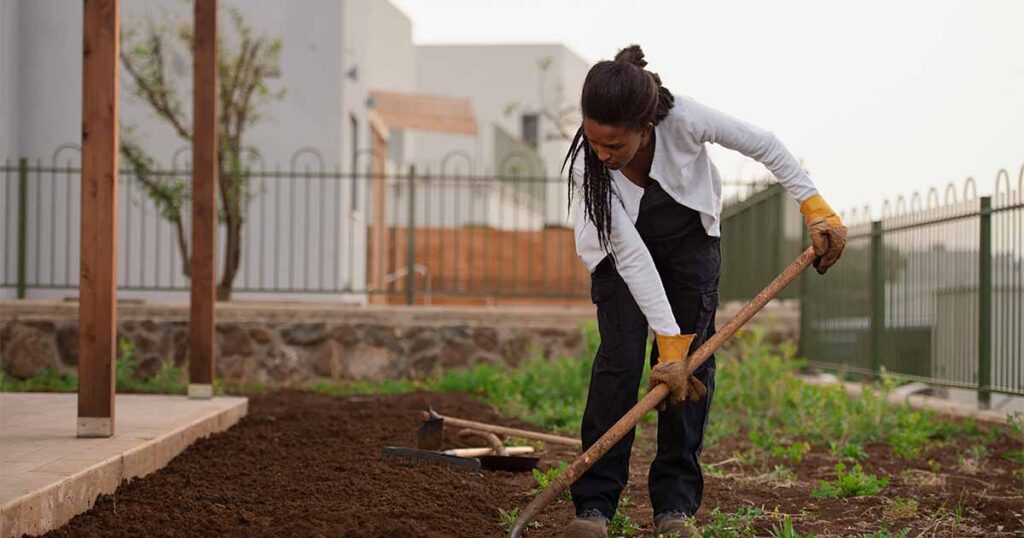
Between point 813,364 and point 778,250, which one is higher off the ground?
point 778,250

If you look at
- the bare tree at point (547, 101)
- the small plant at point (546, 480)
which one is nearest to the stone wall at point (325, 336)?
the small plant at point (546, 480)

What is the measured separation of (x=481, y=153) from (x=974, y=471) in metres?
20.9

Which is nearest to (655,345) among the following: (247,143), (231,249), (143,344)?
(143,344)

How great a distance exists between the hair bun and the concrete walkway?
224cm

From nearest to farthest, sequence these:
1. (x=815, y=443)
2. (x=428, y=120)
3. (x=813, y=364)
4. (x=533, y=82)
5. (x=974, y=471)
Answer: (x=974, y=471) → (x=815, y=443) → (x=813, y=364) → (x=428, y=120) → (x=533, y=82)

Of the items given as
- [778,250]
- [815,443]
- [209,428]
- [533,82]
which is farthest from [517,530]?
[533,82]

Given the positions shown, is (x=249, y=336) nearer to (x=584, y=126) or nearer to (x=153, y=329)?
(x=153, y=329)

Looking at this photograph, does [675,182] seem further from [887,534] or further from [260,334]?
[260,334]

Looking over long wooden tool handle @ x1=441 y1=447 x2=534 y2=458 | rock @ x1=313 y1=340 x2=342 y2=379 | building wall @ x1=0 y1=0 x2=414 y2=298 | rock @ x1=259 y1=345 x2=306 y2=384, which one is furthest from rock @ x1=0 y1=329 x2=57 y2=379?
long wooden tool handle @ x1=441 y1=447 x2=534 y2=458

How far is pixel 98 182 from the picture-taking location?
188 inches

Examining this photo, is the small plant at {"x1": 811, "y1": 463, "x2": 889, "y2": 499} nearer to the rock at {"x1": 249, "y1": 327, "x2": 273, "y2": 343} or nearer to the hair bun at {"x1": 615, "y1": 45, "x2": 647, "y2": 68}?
the hair bun at {"x1": 615, "y1": 45, "x2": 647, "y2": 68}

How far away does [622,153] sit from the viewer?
3.34 metres

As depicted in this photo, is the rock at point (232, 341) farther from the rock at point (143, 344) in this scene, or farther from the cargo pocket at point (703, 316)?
the cargo pocket at point (703, 316)

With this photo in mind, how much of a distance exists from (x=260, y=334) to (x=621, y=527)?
707cm
